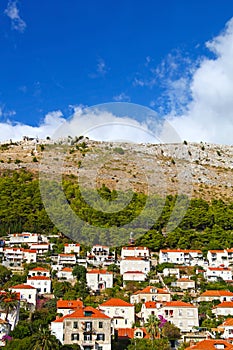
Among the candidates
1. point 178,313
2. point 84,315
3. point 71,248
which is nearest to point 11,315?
point 84,315

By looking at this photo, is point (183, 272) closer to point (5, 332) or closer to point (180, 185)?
point (5, 332)

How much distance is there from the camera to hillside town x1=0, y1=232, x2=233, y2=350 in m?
28.8

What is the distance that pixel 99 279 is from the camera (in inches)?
1746

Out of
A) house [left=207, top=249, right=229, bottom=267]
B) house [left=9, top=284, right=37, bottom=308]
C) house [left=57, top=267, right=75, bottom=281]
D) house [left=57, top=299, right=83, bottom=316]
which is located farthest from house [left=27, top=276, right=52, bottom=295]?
house [left=207, top=249, right=229, bottom=267]

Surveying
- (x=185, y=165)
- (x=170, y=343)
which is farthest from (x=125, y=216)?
(x=185, y=165)

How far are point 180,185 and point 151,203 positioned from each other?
20.9m

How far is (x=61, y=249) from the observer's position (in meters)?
54.5

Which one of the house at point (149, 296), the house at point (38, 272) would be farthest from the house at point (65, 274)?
the house at point (149, 296)

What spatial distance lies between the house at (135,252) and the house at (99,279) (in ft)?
23.6

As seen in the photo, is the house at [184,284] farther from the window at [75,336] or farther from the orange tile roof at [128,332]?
the window at [75,336]

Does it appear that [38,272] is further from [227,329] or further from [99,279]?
[227,329]

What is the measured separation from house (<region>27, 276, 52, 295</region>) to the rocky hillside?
37.0 meters

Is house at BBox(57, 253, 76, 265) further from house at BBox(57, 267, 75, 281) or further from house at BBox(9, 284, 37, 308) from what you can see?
house at BBox(9, 284, 37, 308)

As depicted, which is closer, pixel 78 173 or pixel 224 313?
pixel 224 313
